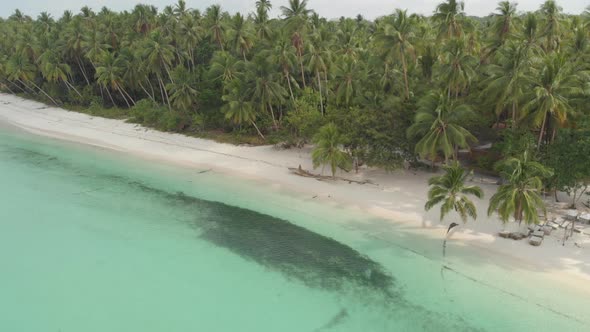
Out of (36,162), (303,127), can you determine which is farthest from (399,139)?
(36,162)

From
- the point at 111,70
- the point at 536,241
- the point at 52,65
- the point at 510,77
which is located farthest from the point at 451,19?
the point at 52,65

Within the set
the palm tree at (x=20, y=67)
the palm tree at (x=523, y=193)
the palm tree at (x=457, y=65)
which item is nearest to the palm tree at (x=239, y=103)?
the palm tree at (x=457, y=65)

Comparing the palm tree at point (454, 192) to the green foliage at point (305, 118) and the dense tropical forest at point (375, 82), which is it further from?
the green foliage at point (305, 118)

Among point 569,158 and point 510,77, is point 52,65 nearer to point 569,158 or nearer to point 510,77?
point 510,77

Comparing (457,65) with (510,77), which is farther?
(457,65)

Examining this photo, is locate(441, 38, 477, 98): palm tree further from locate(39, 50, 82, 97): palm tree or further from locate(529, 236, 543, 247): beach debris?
locate(39, 50, 82, 97): palm tree

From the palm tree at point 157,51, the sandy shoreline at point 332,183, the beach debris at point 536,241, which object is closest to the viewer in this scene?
the sandy shoreline at point 332,183

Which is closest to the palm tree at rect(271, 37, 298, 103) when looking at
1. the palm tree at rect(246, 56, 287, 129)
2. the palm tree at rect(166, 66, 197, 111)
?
the palm tree at rect(246, 56, 287, 129)
